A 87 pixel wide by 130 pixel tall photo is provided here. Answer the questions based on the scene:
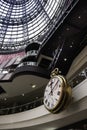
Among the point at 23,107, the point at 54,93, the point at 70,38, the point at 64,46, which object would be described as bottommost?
the point at 23,107

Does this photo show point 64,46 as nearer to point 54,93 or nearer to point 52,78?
point 52,78

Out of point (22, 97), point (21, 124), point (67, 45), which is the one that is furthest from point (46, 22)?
point (21, 124)

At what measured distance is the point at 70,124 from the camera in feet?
47.9

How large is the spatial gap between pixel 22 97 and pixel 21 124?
7.25m

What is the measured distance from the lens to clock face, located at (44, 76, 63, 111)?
11.8 meters

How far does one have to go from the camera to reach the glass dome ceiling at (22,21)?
110 ft

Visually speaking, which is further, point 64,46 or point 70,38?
point 64,46

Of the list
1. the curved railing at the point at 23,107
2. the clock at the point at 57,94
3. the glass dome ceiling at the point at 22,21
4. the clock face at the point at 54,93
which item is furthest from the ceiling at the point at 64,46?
the glass dome ceiling at the point at 22,21

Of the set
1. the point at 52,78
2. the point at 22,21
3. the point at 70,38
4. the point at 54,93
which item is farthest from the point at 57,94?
the point at 22,21

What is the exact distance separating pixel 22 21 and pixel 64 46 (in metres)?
22.2

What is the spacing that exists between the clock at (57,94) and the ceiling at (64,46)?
411 cm

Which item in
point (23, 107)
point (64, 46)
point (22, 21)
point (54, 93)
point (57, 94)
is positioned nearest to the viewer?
point (57, 94)

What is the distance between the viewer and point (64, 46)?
677 inches

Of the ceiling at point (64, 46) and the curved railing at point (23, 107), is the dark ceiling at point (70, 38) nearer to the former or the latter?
the ceiling at point (64, 46)
